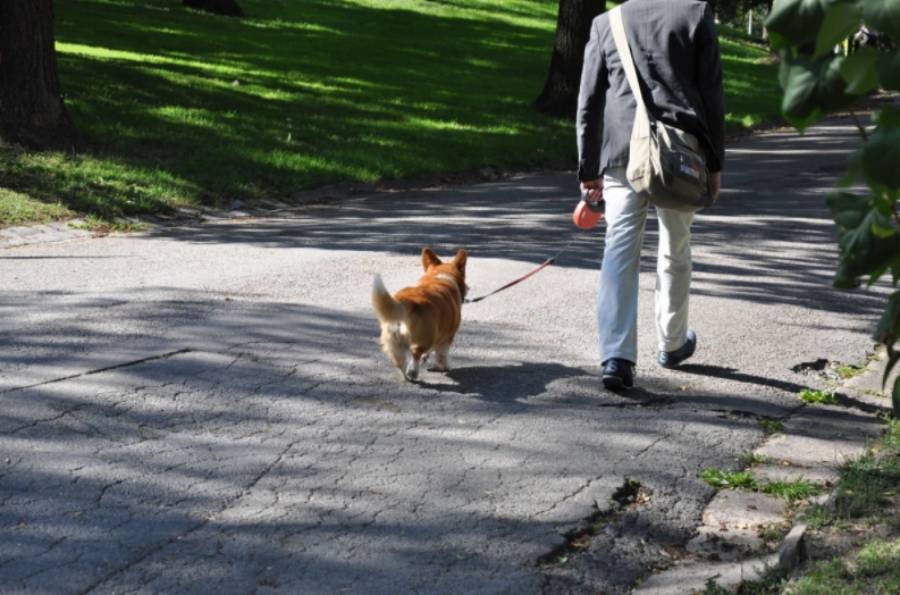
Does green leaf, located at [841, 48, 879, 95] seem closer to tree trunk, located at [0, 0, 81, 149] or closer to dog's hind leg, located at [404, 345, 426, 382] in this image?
dog's hind leg, located at [404, 345, 426, 382]

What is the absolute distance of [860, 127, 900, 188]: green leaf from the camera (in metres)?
1.75

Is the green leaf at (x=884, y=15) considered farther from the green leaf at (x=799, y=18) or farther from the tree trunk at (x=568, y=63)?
the tree trunk at (x=568, y=63)

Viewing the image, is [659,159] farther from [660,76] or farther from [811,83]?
[811,83]

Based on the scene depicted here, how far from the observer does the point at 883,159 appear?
1.76m

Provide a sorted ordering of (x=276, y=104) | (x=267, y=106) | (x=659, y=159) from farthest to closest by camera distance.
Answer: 1. (x=276, y=104)
2. (x=267, y=106)
3. (x=659, y=159)

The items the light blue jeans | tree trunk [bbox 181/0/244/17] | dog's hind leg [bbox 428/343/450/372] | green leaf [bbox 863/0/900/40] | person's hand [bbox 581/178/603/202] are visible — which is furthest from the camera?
tree trunk [bbox 181/0/244/17]

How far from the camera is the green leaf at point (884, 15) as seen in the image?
5.55 ft

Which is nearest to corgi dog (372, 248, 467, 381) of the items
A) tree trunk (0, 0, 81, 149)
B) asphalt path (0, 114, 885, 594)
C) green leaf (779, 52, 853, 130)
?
Result: asphalt path (0, 114, 885, 594)

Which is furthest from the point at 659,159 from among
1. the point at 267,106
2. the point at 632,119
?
the point at 267,106

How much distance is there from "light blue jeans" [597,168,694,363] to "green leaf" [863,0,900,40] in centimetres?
448

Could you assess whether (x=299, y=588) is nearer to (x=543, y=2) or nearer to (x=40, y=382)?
(x=40, y=382)

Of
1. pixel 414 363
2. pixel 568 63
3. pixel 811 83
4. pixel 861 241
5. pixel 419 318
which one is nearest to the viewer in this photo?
pixel 811 83

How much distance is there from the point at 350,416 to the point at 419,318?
592 millimetres

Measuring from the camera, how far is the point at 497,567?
4.33 meters
